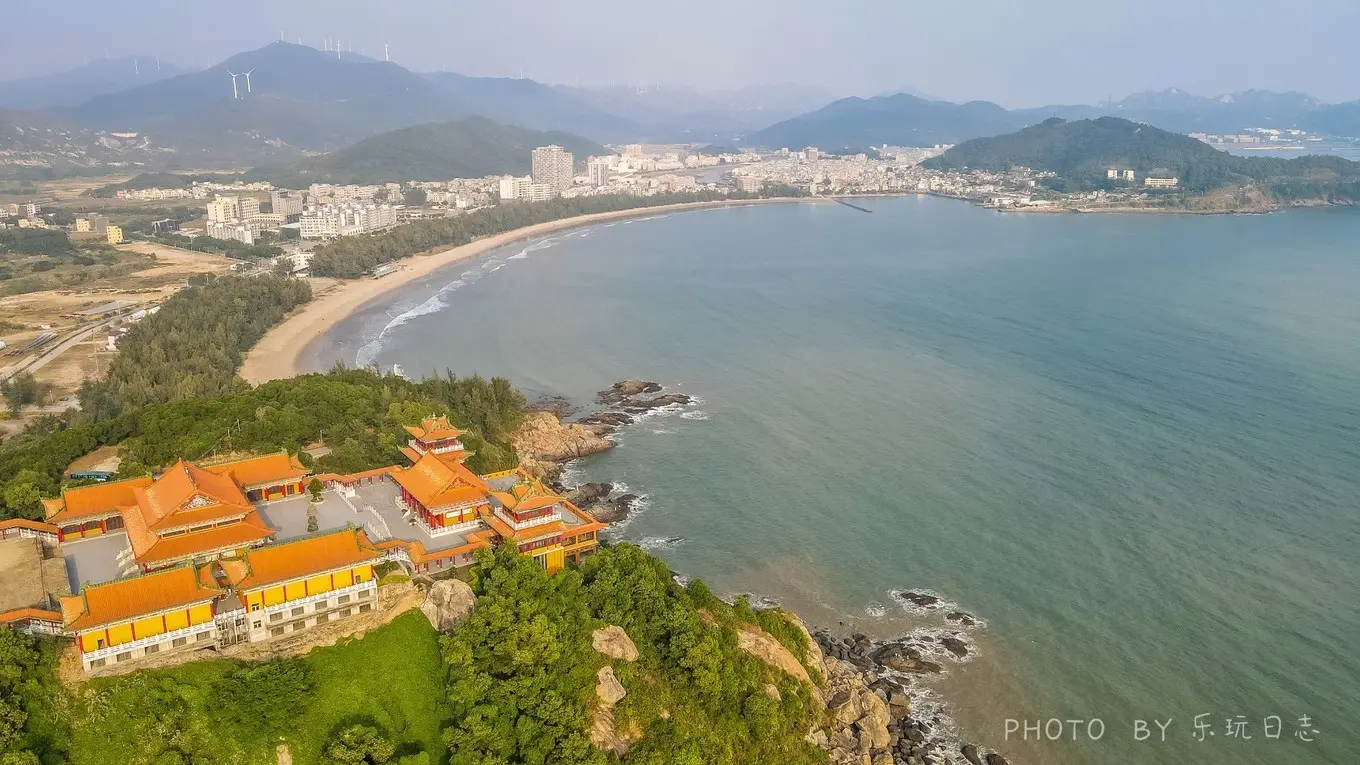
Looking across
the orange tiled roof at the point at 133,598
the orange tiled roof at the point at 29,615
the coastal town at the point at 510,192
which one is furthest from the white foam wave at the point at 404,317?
the orange tiled roof at the point at 133,598

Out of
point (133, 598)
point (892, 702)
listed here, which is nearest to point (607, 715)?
point (892, 702)

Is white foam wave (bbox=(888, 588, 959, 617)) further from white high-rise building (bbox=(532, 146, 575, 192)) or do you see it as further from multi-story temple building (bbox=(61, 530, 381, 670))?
white high-rise building (bbox=(532, 146, 575, 192))

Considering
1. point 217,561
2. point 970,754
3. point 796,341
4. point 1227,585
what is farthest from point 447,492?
point 796,341

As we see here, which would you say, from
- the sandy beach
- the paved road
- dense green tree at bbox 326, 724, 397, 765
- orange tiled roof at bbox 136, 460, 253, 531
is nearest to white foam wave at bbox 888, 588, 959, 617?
dense green tree at bbox 326, 724, 397, 765

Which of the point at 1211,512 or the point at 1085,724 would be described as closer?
the point at 1085,724

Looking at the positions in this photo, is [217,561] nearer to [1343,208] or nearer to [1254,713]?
[1254,713]

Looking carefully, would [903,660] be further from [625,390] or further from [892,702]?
[625,390]

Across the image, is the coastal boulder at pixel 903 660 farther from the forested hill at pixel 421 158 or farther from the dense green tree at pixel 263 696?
the forested hill at pixel 421 158
